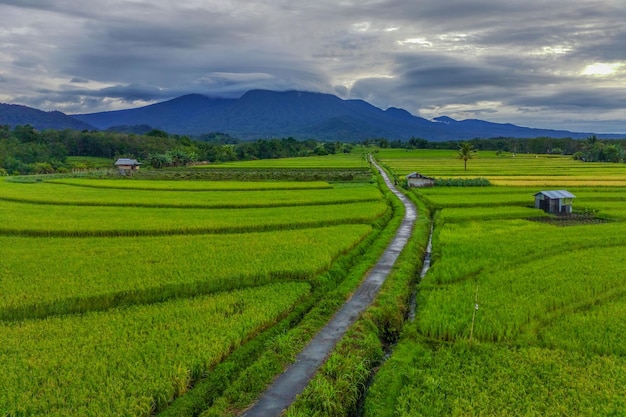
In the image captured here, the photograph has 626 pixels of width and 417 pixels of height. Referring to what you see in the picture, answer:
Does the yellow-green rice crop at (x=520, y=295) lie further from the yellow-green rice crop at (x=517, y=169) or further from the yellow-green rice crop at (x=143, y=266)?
the yellow-green rice crop at (x=517, y=169)

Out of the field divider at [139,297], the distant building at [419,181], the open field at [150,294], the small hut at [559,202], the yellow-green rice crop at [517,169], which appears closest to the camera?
the open field at [150,294]

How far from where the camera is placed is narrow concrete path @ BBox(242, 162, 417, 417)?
8.30m

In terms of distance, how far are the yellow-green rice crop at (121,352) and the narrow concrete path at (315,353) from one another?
1359 mm

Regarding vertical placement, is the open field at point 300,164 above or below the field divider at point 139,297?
above

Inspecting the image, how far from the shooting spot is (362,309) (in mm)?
12734

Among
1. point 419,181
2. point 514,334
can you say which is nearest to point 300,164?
point 419,181

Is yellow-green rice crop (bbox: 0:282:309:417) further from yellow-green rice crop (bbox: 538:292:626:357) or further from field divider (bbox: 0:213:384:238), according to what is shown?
field divider (bbox: 0:213:384:238)

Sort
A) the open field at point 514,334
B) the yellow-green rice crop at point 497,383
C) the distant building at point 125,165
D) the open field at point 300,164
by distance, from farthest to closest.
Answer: the open field at point 300,164, the distant building at point 125,165, the open field at point 514,334, the yellow-green rice crop at point 497,383

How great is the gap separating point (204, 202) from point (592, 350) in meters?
25.3

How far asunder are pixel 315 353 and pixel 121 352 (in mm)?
4362

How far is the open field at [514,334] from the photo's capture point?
7770 mm

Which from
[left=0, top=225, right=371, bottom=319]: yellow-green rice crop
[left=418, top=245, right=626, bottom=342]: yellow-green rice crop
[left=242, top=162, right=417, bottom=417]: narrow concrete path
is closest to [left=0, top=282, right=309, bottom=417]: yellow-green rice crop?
[left=0, top=225, right=371, bottom=319]: yellow-green rice crop

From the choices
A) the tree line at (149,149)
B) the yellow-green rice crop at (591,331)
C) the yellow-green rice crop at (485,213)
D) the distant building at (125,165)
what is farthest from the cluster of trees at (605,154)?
the yellow-green rice crop at (591,331)

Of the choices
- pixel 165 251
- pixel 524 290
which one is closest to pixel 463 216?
pixel 524 290
